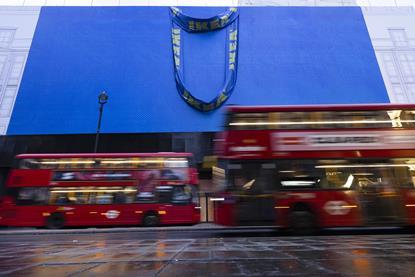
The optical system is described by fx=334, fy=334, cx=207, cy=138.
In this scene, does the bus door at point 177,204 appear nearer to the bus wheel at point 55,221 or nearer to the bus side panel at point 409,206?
the bus wheel at point 55,221

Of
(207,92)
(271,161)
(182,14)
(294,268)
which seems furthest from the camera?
(182,14)

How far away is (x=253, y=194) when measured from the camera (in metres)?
9.68

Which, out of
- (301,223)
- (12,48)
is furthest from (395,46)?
(12,48)

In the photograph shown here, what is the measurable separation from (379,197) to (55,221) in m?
12.8

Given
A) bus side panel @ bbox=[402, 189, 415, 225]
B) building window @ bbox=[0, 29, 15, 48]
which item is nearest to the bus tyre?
bus side panel @ bbox=[402, 189, 415, 225]

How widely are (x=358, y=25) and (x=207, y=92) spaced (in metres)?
12.4

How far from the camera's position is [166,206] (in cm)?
1492

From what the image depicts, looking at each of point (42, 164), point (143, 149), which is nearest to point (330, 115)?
point (42, 164)

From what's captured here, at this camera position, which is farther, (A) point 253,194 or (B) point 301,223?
(A) point 253,194

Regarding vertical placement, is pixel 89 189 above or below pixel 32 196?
above

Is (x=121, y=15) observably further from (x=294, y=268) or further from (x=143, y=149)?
(x=294, y=268)

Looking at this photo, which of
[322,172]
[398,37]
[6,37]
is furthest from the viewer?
[398,37]

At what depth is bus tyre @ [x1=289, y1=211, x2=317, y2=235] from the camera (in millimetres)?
9523

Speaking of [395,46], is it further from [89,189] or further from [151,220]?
[89,189]
